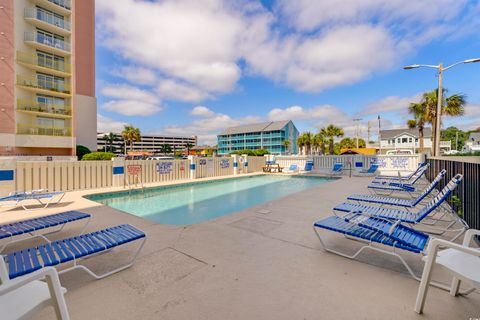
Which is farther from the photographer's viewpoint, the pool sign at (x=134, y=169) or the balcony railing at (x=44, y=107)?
the balcony railing at (x=44, y=107)

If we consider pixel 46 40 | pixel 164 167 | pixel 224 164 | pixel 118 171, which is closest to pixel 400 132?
pixel 224 164

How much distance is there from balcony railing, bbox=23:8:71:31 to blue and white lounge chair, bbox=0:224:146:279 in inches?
1193

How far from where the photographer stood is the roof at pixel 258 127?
7531cm

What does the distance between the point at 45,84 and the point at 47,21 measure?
6574 millimetres

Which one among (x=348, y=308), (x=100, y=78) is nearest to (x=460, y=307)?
(x=348, y=308)

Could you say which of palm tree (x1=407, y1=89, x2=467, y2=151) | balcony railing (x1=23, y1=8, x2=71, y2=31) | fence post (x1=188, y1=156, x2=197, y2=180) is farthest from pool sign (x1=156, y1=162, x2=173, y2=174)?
balcony railing (x1=23, y1=8, x2=71, y2=31)

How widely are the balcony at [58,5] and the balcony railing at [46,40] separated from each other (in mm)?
3056

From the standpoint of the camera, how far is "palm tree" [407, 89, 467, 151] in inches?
649

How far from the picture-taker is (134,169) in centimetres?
1070

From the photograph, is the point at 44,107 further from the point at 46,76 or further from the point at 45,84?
the point at 46,76

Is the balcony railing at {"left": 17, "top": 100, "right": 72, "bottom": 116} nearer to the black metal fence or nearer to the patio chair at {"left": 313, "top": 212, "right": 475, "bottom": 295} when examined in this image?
the patio chair at {"left": 313, "top": 212, "right": 475, "bottom": 295}

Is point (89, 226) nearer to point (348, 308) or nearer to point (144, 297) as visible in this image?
point (144, 297)

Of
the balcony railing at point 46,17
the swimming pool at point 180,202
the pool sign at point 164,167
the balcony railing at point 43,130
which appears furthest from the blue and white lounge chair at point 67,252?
the balcony railing at point 46,17

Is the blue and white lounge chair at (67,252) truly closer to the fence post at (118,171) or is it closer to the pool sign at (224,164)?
the fence post at (118,171)
